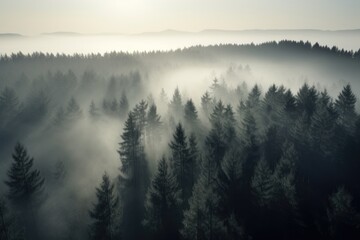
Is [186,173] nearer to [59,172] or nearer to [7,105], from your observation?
[59,172]

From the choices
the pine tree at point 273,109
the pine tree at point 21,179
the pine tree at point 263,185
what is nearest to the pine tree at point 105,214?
the pine tree at point 21,179

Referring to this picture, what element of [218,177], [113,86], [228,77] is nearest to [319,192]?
[218,177]

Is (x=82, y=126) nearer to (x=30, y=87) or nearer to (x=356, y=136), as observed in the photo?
(x=30, y=87)

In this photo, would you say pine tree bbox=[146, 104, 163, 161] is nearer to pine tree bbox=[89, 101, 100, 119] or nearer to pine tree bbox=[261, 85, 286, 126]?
pine tree bbox=[89, 101, 100, 119]

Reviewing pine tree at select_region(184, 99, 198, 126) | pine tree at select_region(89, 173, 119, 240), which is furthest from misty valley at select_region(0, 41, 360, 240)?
pine tree at select_region(184, 99, 198, 126)

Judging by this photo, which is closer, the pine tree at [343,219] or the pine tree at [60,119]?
the pine tree at [343,219]

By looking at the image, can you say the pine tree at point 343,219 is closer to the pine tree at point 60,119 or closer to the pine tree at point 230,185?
the pine tree at point 230,185
